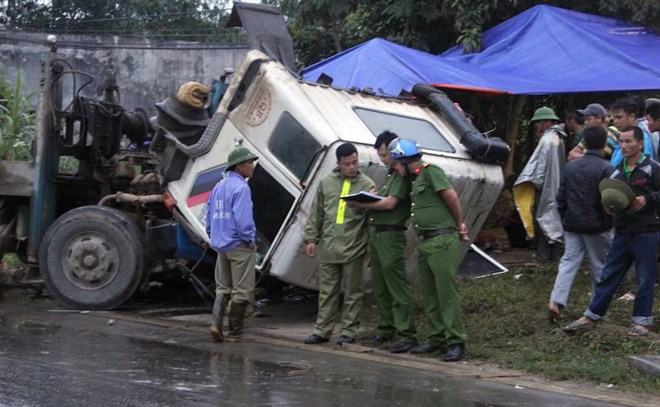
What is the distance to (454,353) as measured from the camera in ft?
28.1

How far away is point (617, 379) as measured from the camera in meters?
7.75

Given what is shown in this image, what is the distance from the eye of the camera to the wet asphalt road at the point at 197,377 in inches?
271

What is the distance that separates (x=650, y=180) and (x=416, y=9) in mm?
8285

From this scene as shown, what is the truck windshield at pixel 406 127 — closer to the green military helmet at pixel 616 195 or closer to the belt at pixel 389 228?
the belt at pixel 389 228

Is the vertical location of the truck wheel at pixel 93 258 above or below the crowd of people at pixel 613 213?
below

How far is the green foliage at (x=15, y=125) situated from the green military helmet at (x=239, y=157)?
3.49 m

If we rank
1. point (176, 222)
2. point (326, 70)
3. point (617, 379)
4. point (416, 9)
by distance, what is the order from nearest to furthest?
point (617, 379)
point (176, 222)
point (326, 70)
point (416, 9)

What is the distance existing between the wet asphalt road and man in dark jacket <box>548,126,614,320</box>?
1.75m

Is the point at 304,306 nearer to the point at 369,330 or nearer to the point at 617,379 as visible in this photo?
the point at 369,330

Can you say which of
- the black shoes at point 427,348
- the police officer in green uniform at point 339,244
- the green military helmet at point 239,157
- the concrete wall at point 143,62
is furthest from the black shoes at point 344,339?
the concrete wall at point 143,62

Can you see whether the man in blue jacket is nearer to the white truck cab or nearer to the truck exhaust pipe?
the white truck cab

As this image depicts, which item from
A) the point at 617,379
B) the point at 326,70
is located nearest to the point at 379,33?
the point at 326,70

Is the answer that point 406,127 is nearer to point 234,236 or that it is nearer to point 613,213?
point 234,236

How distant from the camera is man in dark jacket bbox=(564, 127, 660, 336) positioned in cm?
852
